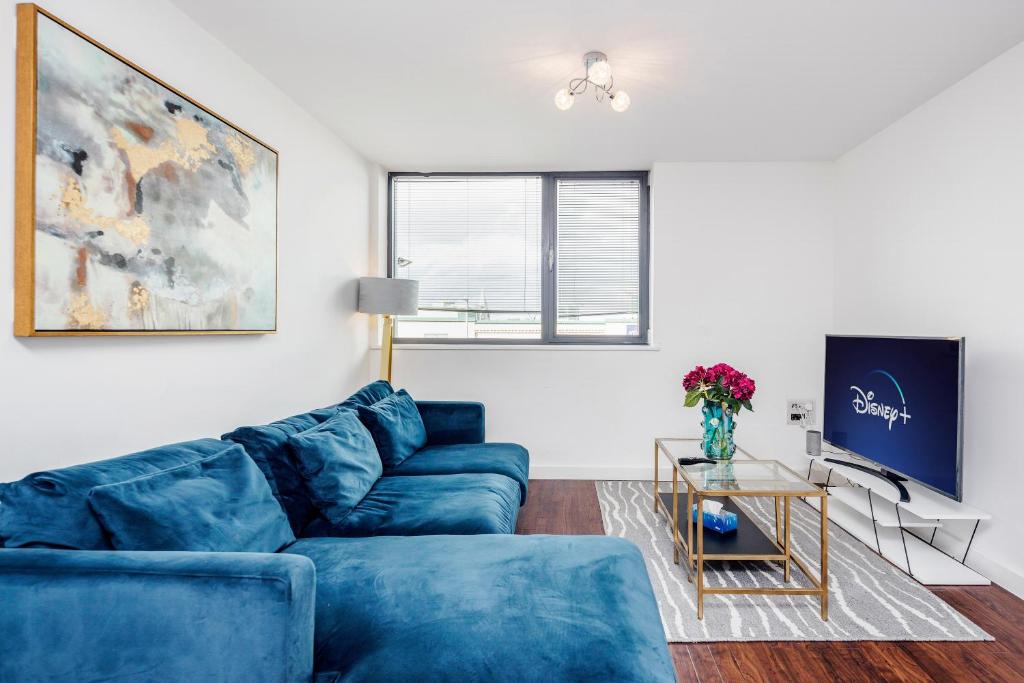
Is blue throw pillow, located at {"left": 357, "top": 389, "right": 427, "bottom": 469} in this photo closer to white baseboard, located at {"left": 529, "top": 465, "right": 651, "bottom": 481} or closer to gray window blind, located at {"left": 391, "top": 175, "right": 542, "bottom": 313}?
white baseboard, located at {"left": 529, "top": 465, "right": 651, "bottom": 481}

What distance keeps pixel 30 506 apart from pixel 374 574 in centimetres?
83

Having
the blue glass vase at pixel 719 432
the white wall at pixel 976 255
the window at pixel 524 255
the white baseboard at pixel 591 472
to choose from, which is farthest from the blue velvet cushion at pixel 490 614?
the window at pixel 524 255

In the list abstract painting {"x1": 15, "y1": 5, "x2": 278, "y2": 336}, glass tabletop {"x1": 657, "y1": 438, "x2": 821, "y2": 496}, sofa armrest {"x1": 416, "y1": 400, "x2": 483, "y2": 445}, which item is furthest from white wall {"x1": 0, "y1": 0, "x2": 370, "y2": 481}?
glass tabletop {"x1": 657, "y1": 438, "x2": 821, "y2": 496}

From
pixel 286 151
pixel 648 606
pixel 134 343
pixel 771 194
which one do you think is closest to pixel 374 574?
pixel 648 606

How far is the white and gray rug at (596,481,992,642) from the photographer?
2.00 meters

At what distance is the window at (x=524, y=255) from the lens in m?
4.32

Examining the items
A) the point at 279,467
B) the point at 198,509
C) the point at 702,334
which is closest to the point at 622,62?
the point at 702,334

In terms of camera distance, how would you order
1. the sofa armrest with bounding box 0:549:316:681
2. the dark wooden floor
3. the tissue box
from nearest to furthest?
the sofa armrest with bounding box 0:549:316:681 → the dark wooden floor → the tissue box

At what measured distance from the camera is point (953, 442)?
2.42 m

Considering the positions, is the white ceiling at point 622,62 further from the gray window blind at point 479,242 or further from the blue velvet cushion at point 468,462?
the blue velvet cushion at point 468,462

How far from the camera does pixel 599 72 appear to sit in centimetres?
238

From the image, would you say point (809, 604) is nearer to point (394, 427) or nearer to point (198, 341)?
point (394, 427)

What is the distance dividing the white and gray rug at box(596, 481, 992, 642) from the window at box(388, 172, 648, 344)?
196 cm

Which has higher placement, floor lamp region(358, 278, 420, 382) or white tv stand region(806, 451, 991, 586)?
floor lamp region(358, 278, 420, 382)
